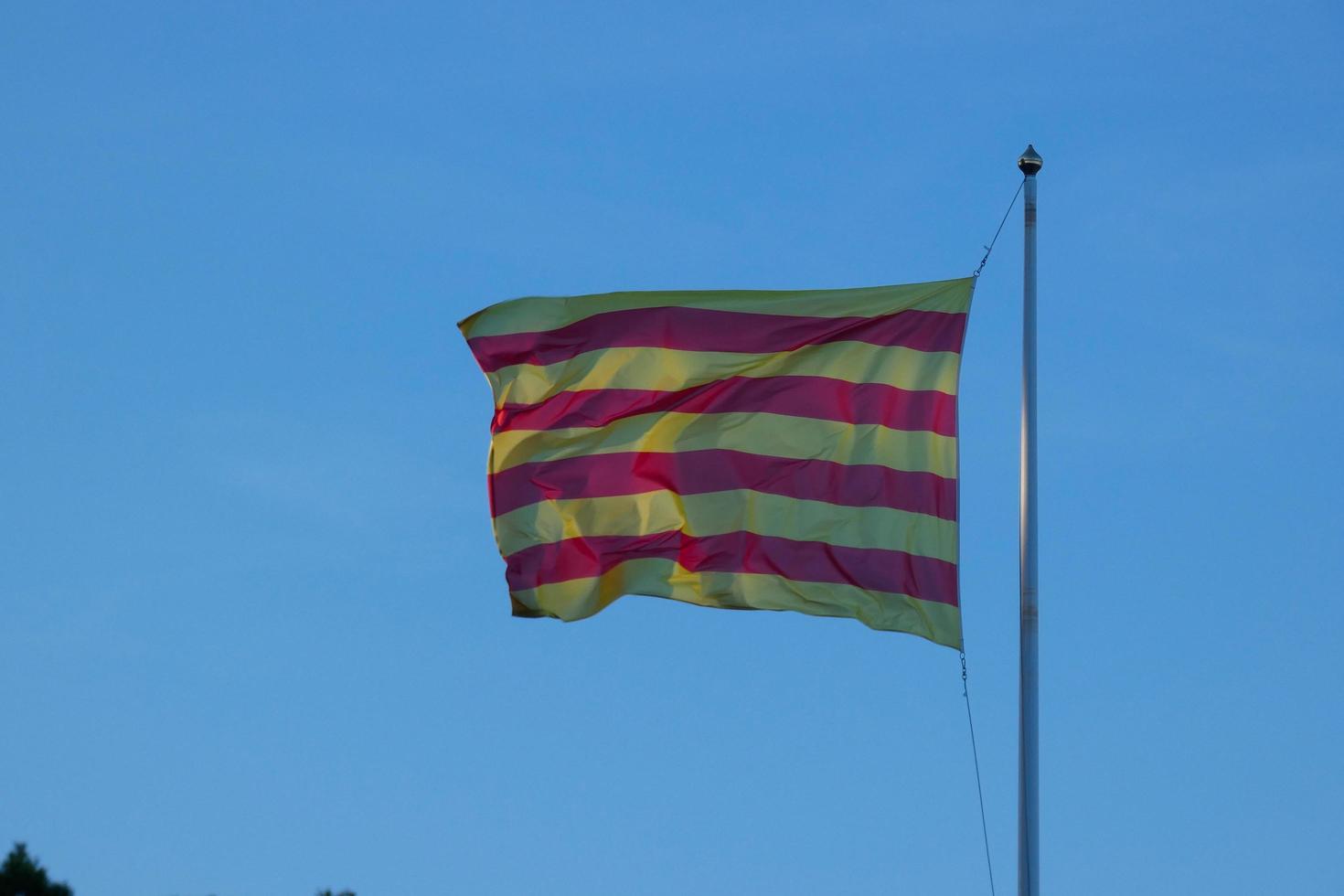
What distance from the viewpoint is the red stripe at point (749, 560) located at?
2027 cm

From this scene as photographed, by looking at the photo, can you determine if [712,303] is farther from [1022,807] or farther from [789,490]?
[1022,807]

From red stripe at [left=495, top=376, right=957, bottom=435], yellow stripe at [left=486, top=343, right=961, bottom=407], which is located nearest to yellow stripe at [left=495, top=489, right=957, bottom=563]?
red stripe at [left=495, top=376, right=957, bottom=435]

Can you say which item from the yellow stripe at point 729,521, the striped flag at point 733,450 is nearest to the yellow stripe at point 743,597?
the striped flag at point 733,450

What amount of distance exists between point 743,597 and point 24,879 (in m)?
8.15

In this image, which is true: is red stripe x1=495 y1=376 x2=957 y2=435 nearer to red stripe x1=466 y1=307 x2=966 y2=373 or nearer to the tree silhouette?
red stripe x1=466 y1=307 x2=966 y2=373

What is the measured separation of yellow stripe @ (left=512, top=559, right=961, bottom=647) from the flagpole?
1698mm

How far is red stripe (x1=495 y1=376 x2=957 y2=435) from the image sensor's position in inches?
829

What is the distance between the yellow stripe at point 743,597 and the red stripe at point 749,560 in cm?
7

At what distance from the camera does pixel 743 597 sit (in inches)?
807

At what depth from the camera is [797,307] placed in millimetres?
21656

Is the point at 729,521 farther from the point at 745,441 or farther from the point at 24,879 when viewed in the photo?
the point at 24,879

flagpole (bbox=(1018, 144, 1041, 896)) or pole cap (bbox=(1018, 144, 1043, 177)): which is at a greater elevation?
pole cap (bbox=(1018, 144, 1043, 177))

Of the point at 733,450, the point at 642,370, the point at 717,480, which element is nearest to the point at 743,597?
the point at 717,480

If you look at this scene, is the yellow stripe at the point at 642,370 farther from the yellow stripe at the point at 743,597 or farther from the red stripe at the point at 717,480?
the yellow stripe at the point at 743,597
